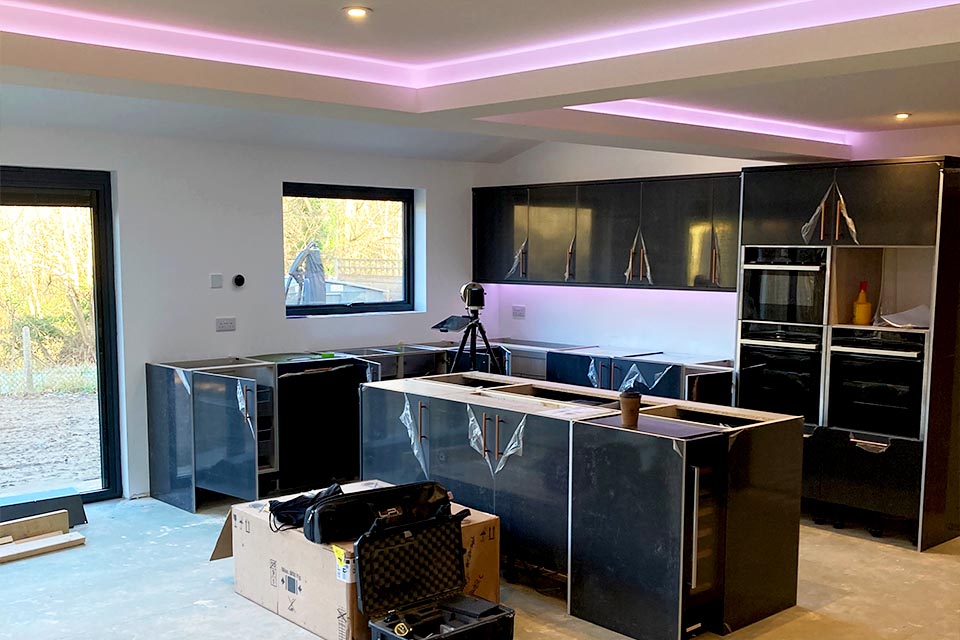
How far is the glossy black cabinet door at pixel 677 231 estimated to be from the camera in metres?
5.94

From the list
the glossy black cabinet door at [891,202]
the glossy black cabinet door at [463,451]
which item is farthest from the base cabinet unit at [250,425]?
the glossy black cabinet door at [891,202]

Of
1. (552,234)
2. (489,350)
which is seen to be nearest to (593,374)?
(489,350)

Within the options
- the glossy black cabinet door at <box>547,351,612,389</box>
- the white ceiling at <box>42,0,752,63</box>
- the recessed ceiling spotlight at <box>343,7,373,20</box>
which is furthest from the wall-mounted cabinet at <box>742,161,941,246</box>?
the recessed ceiling spotlight at <box>343,7,373,20</box>

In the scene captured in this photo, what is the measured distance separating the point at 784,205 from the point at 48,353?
459 cm

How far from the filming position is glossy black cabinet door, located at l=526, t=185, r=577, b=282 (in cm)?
670

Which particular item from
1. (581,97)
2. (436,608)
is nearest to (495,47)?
(581,97)

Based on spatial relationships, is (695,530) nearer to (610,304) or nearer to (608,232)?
(608,232)

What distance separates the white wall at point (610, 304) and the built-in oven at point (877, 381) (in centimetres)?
88

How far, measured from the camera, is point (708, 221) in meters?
5.91

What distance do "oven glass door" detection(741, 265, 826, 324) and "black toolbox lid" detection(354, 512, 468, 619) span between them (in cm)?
271

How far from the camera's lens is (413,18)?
10.2ft

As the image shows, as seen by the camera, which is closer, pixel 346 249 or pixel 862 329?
pixel 862 329

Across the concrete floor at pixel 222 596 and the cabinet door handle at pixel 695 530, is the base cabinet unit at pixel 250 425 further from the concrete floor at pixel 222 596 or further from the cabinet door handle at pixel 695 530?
the cabinet door handle at pixel 695 530

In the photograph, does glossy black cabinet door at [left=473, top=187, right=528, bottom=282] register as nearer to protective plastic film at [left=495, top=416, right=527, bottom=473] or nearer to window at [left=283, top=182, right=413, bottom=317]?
window at [left=283, top=182, right=413, bottom=317]
